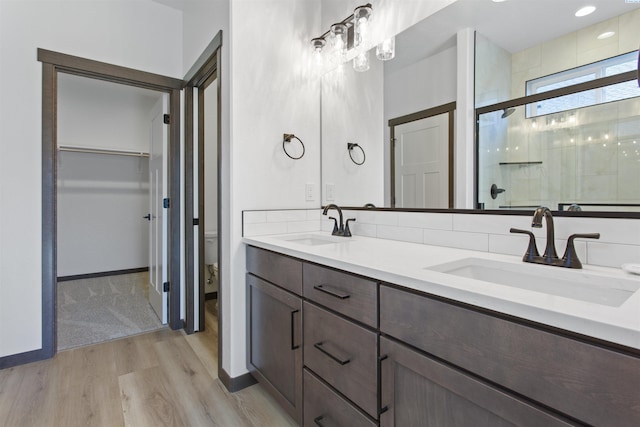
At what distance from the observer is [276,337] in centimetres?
154

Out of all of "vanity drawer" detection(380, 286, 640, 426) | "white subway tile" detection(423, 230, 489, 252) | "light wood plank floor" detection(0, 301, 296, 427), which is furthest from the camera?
"light wood plank floor" detection(0, 301, 296, 427)

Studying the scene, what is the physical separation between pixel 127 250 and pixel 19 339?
8.44 ft

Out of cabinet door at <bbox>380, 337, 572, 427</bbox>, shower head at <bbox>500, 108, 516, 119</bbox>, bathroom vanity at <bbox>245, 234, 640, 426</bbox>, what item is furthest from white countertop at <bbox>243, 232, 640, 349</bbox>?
shower head at <bbox>500, 108, 516, 119</bbox>

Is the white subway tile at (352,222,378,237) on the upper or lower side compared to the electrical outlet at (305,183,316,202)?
lower

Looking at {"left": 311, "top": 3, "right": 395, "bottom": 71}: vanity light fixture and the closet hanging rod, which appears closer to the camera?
{"left": 311, "top": 3, "right": 395, "bottom": 71}: vanity light fixture

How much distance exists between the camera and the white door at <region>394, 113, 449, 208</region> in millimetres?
1494

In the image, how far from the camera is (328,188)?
6.95ft

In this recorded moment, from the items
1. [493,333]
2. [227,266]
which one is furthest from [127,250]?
[493,333]

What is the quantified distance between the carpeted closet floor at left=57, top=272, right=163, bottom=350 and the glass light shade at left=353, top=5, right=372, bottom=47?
259 centimetres

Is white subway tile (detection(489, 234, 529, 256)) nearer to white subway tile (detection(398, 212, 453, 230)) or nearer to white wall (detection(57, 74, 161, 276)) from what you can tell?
white subway tile (detection(398, 212, 453, 230))

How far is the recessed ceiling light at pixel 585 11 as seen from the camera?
1.05 m

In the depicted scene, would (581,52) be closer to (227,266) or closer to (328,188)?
(328,188)

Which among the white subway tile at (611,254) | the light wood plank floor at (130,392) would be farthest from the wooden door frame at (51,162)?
the white subway tile at (611,254)

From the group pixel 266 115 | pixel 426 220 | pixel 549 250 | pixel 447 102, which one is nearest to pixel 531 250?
pixel 549 250
